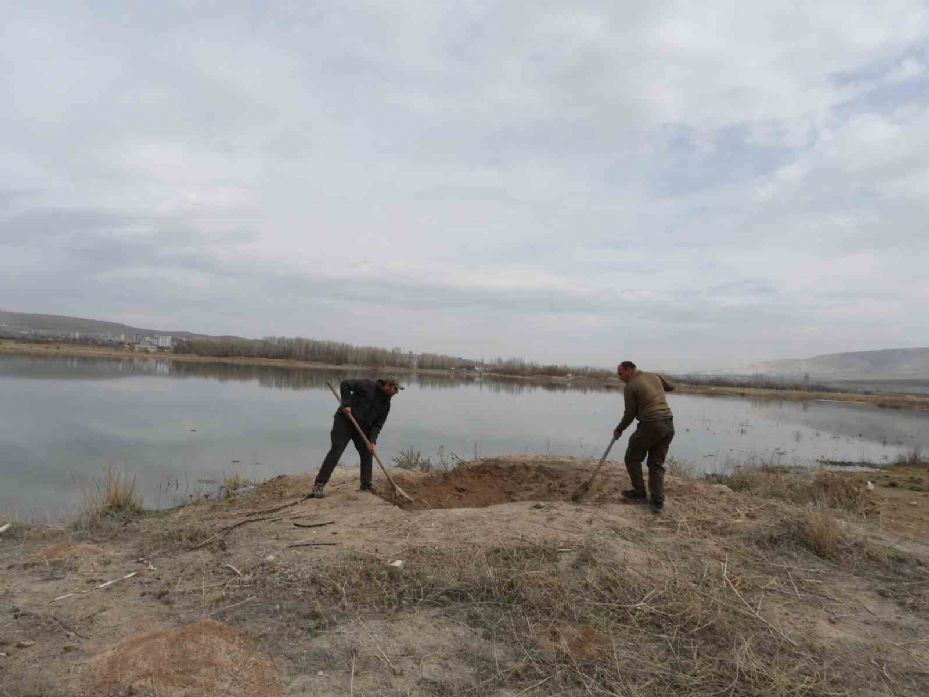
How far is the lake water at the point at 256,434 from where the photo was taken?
1048 cm

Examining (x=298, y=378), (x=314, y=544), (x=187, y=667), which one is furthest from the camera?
(x=298, y=378)

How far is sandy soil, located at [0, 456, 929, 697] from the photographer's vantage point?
2965 mm

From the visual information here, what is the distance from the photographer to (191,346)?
6600 cm

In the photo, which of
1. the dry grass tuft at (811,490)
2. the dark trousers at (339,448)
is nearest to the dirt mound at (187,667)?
the dark trousers at (339,448)

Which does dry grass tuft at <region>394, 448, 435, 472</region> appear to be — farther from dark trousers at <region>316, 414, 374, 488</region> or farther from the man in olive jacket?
the man in olive jacket

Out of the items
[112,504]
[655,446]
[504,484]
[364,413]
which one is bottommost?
[112,504]

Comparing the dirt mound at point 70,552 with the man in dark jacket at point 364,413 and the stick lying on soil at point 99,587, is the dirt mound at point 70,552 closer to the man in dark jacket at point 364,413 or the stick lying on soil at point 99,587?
the stick lying on soil at point 99,587

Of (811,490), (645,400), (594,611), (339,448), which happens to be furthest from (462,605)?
(811,490)

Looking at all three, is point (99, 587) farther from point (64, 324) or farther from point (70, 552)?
point (64, 324)

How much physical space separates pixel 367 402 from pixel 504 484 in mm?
2499

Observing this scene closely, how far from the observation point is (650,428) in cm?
608

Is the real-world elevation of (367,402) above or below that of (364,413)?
above

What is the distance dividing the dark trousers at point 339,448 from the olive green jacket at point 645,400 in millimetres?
2974

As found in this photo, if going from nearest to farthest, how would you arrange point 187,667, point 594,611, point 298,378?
point 187,667 < point 594,611 < point 298,378
